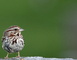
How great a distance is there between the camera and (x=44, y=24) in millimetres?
26297

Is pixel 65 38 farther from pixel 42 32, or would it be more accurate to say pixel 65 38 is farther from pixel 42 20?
pixel 42 20

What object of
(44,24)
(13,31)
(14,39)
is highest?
(44,24)

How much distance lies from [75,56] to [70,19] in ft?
22.0

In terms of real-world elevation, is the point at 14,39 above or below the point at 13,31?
below

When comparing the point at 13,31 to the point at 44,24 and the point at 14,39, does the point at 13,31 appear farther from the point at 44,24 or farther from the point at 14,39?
the point at 44,24

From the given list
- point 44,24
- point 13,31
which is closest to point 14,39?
point 13,31

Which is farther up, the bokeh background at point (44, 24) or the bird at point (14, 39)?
the bokeh background at point (44, 24)

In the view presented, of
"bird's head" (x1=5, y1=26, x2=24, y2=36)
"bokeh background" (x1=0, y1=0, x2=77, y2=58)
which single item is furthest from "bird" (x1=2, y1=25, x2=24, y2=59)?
"bokeh background" (x1=0, y1=0, x2=77, y2=58)

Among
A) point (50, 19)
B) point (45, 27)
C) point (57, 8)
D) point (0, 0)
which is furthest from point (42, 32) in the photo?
point (0, 0)

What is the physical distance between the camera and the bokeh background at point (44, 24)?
69.9 feet

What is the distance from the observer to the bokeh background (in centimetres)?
2130

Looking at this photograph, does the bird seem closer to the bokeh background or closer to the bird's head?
the bird's head

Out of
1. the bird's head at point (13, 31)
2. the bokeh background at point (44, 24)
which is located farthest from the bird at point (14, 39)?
the bokeh background at point (44, 24)

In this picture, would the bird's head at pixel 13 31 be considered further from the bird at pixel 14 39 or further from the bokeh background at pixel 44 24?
the bokeh background at pixel 44 24
